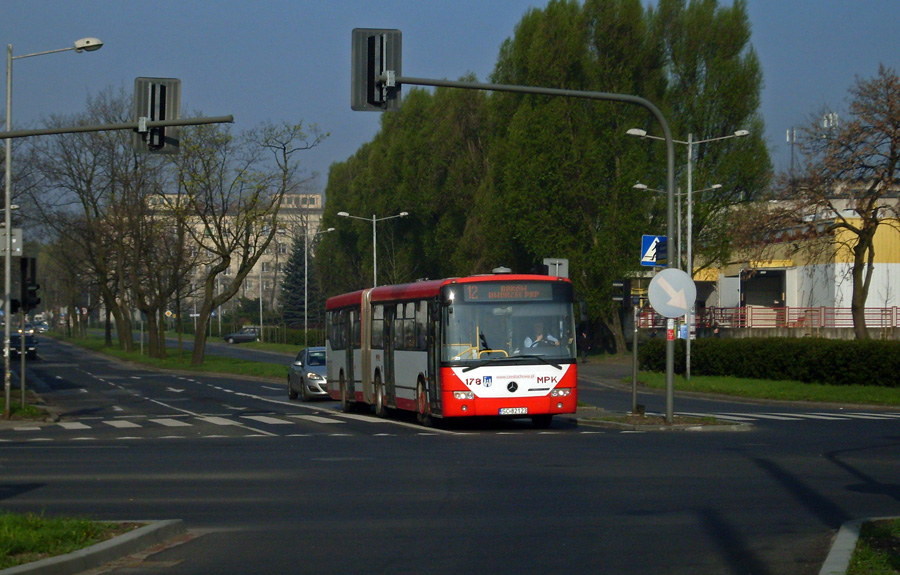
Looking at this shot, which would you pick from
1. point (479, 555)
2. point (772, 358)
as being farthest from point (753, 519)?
point (772, 358)

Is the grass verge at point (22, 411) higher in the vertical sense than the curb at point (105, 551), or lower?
lower

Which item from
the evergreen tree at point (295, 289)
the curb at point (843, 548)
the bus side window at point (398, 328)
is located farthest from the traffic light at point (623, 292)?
the evergreen tree at point (295, 289)

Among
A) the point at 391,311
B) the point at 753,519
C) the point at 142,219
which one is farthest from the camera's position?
the point at 142,219

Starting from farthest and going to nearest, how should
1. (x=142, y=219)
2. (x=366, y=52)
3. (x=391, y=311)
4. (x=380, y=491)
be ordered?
(x=142, y=219), (x=391, y=311), (x=366, y=52), (x=380, y=491)

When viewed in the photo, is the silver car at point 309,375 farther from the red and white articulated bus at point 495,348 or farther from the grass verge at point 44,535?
the grass verge at point 44,535

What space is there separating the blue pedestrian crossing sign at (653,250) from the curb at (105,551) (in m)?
14.9

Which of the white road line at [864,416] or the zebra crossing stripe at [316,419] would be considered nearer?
the white road line at [864,416]

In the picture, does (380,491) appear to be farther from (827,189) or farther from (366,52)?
(827,189)

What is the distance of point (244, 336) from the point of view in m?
108

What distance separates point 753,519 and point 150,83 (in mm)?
12080

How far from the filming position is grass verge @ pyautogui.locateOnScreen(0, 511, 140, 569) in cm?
770

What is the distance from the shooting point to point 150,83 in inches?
713

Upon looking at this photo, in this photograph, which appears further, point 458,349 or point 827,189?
point 827,189

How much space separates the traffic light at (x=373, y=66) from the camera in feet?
51.6
